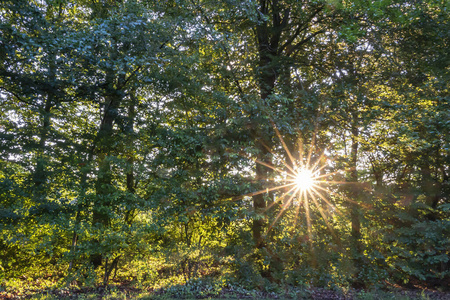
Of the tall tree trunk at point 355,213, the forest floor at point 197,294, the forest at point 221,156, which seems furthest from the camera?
the tall tree trunk at point 355,213

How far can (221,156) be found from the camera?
722cm

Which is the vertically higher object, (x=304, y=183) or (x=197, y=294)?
(x=304, y=183)

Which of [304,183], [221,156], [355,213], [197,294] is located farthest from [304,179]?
[197,294]

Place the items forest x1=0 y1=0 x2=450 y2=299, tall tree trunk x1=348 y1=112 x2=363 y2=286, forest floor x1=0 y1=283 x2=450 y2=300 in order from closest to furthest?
forest floor x1=0 y1=283 x2=450 y2=300 < forest x1=0 y1=0 x2=450 y2=299 < tall tree trunk x1=348 y1=112 x2=363 y2=286

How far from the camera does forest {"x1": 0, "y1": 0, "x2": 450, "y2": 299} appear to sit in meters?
6.32

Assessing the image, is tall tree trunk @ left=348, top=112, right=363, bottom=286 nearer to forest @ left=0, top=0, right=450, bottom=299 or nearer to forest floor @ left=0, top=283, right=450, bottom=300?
forest @ left=0, top=0, right=450, bottom=299

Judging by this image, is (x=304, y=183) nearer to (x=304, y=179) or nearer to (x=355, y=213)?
(x=304, y=179)

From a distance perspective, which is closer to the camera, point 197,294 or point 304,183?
point 197,294

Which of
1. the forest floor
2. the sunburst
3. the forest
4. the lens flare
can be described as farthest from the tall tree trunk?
the lens flare

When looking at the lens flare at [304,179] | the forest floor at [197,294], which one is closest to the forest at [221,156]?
the lens flare at [304,179]

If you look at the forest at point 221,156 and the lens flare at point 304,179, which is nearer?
the forest at point 221,156

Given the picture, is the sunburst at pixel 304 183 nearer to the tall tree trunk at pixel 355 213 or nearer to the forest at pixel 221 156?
the forest at pixel 221 156

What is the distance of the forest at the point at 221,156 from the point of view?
6324 millimetres

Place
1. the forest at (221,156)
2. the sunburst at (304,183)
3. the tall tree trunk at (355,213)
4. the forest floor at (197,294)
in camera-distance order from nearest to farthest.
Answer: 1. the forest floor at (197,294)
2. the forest at (221,156)
3. the sunburst at (304,183)
4. the tall tree trunk at (355,213)
